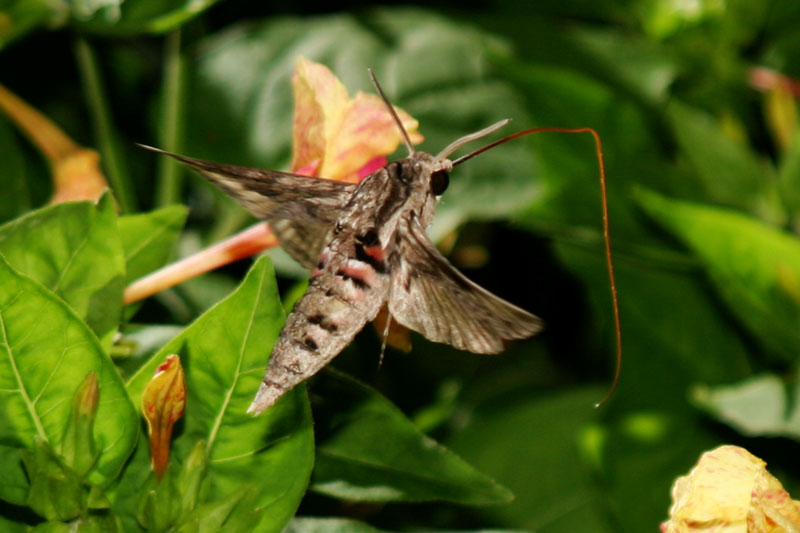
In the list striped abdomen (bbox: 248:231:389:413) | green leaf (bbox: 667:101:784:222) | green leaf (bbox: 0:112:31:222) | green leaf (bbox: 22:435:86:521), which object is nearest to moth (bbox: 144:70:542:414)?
striped abdomen (bbox: 248:231:389:413)

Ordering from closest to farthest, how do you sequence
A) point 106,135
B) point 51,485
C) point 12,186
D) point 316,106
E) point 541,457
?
point 51,485 → point 316,106 → point 12,186 → point 106,135 → point 541,457

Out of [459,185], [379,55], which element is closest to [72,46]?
[379,55]

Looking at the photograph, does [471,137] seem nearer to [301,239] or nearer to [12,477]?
[301,239]

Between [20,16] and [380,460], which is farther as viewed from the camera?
[20,16]

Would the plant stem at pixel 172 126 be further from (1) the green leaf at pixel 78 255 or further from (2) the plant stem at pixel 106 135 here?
(1) the green leaf at pixel 78 255

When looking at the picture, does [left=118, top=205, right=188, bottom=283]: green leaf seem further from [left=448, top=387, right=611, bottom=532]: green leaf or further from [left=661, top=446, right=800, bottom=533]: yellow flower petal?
[left=448, top=387, right=611, bottom=532]: green leaf

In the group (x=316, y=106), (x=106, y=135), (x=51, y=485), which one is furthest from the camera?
(x=106, y=135)

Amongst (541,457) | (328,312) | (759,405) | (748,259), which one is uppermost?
(328,312)

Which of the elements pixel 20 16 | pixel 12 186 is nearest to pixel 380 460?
pixel 12 186
